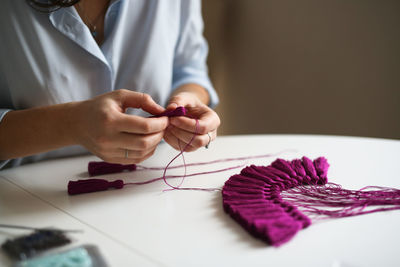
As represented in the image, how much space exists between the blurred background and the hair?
129 cm

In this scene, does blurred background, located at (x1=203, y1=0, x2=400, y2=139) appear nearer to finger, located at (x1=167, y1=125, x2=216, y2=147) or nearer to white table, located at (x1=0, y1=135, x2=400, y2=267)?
white table, located at (x1=0, y1=135, x2=400, y2=267)

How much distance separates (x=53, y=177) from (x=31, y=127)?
0.14 m

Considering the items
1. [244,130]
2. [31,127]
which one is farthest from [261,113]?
[31,127]

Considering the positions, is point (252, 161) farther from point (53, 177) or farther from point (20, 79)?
point (20, 79)

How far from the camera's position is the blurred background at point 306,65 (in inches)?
59.6

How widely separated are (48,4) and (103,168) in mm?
436

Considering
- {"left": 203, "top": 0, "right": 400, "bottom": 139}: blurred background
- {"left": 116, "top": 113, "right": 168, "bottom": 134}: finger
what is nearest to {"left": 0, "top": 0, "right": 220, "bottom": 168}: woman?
{"left": 116, "top": 113, "right": 168, "bottom": 134}: finger

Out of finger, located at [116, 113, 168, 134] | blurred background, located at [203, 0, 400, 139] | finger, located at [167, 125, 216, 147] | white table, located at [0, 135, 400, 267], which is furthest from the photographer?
blurred background, located at [203, 0, 400, 139]

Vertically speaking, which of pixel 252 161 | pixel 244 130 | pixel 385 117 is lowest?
pixel 244 130

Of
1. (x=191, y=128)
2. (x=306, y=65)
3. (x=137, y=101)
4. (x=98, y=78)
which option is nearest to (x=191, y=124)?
(x=191, y=128)

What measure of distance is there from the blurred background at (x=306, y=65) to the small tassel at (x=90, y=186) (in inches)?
52.1

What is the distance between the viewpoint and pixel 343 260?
1.53ft

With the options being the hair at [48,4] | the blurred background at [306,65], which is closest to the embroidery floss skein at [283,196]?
the hair at [48,4]

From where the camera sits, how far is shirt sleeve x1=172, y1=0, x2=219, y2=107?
3.88ft
